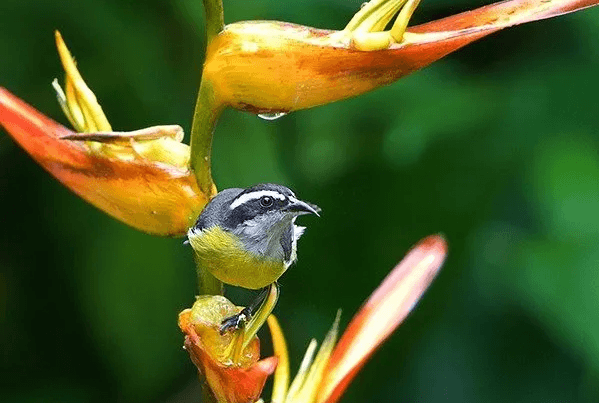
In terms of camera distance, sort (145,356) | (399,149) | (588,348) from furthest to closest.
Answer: (145,356) < (399,149) < (588,348)

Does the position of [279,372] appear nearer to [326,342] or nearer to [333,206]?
[326,342]

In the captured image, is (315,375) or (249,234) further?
(315,375)

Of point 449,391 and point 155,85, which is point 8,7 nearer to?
point 155,85

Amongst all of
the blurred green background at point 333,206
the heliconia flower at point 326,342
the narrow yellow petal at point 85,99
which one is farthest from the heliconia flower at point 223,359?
the blurred green background at point 333,206

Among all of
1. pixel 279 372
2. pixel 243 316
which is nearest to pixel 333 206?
pixel 279 372

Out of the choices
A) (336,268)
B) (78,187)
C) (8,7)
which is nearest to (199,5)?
(8,7)

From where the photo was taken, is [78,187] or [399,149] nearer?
[78,187]
